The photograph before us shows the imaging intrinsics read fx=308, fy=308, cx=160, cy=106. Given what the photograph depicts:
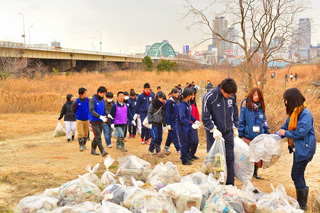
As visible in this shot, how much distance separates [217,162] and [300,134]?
1.24m

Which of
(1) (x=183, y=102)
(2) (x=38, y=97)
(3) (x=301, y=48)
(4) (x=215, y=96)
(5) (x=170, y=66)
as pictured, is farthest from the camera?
(5) (x=170, y=66)

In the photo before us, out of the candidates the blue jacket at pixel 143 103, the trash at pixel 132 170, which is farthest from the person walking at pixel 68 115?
the trash at pixel 132 170

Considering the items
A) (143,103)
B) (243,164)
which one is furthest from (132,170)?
(143,103)

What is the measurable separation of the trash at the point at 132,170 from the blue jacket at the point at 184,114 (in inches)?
65.1

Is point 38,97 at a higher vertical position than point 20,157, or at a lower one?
higher

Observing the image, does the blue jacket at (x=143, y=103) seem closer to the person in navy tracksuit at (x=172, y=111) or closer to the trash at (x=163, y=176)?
the person in navy tracksuit at (x=172, y=111)

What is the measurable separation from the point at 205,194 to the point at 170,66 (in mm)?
37735

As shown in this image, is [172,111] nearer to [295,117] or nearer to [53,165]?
[53,165]

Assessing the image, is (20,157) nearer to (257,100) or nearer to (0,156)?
(0,156)

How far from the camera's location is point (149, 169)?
4.86 metres

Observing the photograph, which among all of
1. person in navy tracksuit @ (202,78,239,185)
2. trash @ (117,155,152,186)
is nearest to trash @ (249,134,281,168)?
person in navy tracksuit @ (202,78,239,185)

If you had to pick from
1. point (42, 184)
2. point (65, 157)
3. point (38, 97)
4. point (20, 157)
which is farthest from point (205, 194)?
point (38, 97)

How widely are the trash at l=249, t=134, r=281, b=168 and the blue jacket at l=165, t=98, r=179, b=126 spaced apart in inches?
104

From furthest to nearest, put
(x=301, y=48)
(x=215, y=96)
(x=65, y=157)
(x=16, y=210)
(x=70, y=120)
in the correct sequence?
(x=301, y=48), (x=70, y=120), (x=65, y=157), (x=215, y=96), (x=16, y=210)
